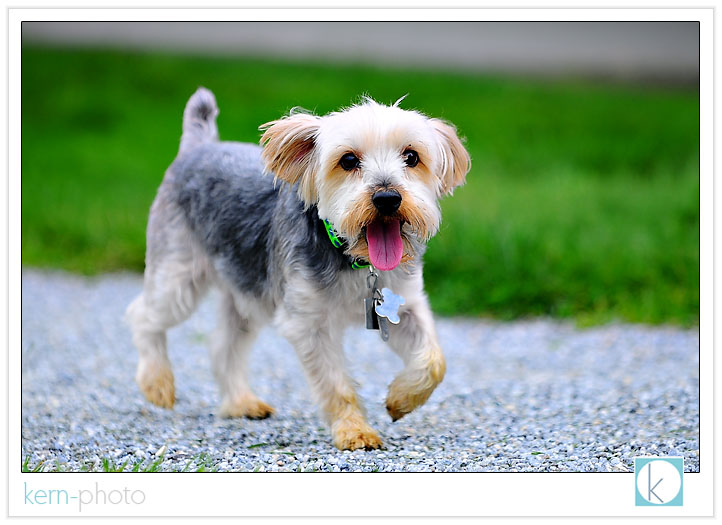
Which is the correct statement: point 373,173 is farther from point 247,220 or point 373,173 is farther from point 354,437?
point 354,437

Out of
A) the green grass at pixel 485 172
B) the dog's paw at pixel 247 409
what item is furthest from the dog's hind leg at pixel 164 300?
the green grass at pixel 485 172

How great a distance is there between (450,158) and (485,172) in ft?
26.9

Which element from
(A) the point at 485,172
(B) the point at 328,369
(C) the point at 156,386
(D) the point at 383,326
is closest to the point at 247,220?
(B) the point at 328,369

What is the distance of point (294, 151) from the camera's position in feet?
18.2

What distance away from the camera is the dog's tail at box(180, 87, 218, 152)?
23.3 feet

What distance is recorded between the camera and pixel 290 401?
757 cm

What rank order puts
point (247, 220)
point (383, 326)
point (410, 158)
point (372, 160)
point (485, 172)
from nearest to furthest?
point (372, 160) < point (410, 158) < point (383, 326) < point (247, 220) < point (485, 172)

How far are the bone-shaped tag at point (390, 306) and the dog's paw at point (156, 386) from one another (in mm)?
2053

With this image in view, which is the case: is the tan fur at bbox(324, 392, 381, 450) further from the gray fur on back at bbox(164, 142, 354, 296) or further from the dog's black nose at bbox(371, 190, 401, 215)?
the dog's black nose at bbox(371, 190, 401, 215)
